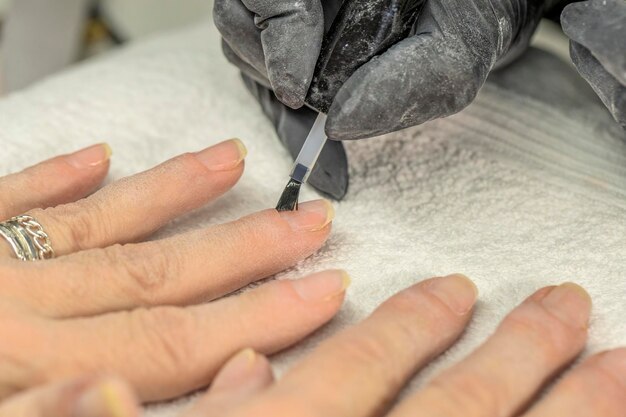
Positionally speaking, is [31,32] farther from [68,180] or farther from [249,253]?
[249,253]

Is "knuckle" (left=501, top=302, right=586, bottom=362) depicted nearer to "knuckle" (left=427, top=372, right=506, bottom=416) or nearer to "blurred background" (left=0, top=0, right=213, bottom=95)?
"knuckle" (left=427, top=372, right=506, bottom=416)

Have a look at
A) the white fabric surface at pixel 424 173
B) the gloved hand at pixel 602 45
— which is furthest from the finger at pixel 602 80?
the white fabric surface at pixel 424 173

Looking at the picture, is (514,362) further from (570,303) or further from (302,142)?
(302,142)

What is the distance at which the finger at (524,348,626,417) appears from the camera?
52 centimetres

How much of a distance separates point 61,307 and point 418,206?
358 mm

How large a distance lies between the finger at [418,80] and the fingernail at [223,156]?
133mm

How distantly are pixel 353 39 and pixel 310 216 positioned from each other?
16 cm

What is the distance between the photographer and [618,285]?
645 millimetres

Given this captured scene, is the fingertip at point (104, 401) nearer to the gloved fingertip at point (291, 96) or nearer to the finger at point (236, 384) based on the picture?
the finger at point (236, 384)

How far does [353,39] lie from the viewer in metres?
0.66

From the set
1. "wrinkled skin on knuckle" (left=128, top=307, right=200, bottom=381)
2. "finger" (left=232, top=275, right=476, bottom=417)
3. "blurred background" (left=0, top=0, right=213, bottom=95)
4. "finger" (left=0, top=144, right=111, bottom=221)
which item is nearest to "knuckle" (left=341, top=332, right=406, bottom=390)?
"finger" (left=232, top=275, right=476, bottom=417)

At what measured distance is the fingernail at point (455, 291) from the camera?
1.94 feet

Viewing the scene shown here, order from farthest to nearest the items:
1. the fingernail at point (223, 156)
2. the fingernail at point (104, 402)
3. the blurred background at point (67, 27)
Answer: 1. the blurred background at point (67, 27)
2. the fingernail at point (223, 156)
3. the fingernail at point (104, 402)

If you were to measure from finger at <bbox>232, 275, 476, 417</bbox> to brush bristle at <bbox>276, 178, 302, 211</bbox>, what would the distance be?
15cm
